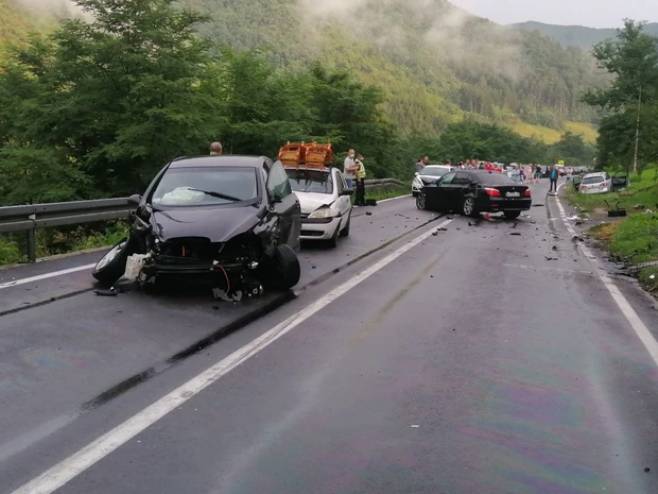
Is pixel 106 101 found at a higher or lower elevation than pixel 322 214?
higher

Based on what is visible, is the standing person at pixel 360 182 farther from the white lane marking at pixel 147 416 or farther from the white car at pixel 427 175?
the white lane marking at pixel 147 416

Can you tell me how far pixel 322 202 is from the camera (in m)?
14.0

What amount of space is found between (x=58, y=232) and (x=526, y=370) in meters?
13.6

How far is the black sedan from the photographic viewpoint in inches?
883

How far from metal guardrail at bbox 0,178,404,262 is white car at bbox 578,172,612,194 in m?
35.2

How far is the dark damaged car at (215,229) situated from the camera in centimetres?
812

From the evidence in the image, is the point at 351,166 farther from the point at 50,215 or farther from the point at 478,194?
the point at 50,215

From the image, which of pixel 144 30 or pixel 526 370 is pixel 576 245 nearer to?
pixel 526 370

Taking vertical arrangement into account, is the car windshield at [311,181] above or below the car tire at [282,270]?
above

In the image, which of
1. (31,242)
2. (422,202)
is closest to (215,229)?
(31,242)

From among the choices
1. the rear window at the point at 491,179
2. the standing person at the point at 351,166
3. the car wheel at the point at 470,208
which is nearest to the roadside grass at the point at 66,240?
the standing person at the point at 351,166

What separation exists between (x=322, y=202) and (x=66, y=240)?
6208 mm

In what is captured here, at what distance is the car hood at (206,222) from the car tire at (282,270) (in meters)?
0.52

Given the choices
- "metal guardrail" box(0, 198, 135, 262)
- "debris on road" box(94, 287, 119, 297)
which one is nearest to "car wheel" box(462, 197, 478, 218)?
"metal guardrail" box(0, 198, 135, 262)
